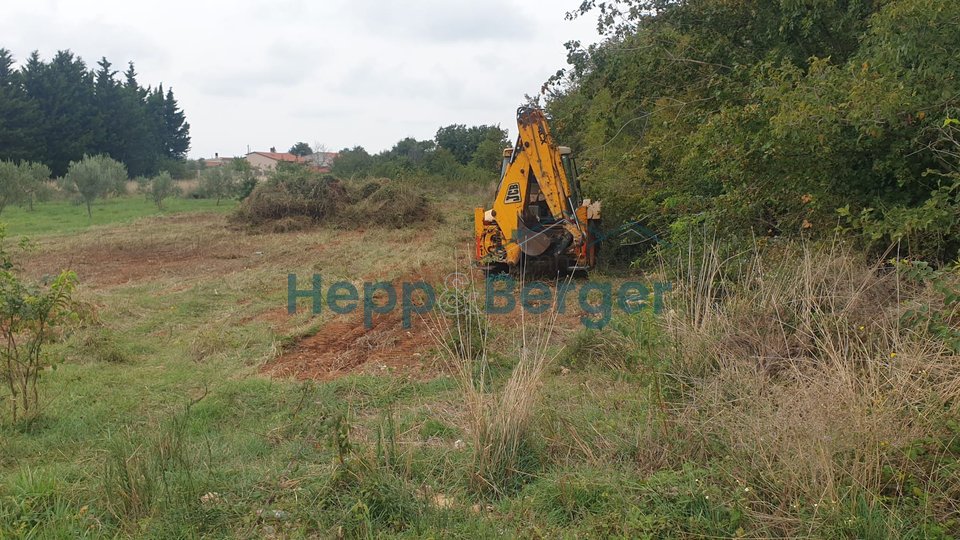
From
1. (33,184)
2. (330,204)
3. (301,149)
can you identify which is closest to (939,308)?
(330,204)

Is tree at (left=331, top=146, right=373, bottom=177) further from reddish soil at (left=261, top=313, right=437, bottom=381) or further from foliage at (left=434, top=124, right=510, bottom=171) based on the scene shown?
reddish soil at (left=261, top=313, right=437, bottom=381)

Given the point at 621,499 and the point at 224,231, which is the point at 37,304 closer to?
the point at 621,499

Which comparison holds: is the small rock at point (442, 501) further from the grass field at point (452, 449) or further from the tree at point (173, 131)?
the tree at point (173, 131)

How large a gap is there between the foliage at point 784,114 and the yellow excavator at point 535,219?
1.05 metres

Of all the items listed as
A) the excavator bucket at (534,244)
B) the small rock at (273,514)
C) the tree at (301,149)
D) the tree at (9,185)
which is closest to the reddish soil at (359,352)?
the small rock at (273,514)

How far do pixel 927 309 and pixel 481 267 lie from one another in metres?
7.83

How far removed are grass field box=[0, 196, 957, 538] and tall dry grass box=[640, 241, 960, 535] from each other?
2 cm

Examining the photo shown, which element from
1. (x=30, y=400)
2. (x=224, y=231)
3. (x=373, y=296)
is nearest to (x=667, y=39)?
(x=373, y=296)

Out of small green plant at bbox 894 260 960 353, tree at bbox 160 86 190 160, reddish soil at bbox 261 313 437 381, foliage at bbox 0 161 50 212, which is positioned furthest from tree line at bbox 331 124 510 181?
tree at bbox 160 86 190 160

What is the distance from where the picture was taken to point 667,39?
10.5 meters

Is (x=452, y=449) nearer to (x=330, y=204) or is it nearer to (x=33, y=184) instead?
(x=330, y=204)

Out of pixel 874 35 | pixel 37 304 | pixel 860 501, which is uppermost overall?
pixel 874 35

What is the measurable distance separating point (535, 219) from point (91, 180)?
22823 millimetres

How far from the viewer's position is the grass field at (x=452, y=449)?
321 centimetres
